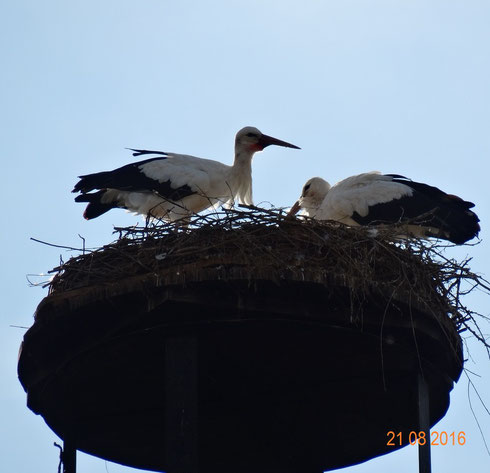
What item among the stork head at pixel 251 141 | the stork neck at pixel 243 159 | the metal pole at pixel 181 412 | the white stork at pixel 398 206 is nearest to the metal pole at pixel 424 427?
the metal pole at pixel 181 412

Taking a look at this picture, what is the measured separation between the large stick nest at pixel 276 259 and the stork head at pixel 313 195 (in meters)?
3.36

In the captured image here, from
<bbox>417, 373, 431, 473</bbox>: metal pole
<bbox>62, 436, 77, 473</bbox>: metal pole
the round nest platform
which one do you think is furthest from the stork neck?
<bbox>417, 373, 431, 473</bbox>: metal pole

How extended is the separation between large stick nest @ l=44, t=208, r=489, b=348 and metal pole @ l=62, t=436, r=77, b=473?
1.07m

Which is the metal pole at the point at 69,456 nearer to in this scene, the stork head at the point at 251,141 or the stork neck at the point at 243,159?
the stork neck at the point at 243,159

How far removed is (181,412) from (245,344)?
750 millimetres

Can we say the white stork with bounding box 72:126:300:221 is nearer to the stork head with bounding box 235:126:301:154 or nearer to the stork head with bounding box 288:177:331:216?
the stork head with bounding box 235:126:301:154

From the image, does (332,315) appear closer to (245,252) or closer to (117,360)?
(245,252)

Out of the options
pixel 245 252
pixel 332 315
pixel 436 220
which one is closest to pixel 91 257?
pixel 245 252

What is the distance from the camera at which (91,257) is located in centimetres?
685

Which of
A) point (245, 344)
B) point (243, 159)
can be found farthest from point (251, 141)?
point (245, 344)

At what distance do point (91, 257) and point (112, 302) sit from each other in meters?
0.71

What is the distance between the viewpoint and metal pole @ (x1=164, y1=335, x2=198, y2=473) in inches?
230

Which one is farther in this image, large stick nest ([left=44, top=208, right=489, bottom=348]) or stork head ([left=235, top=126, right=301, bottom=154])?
stork head ([left=235, top=126, right=301, bottom=154])

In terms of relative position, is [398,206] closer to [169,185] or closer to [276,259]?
[169,185]
